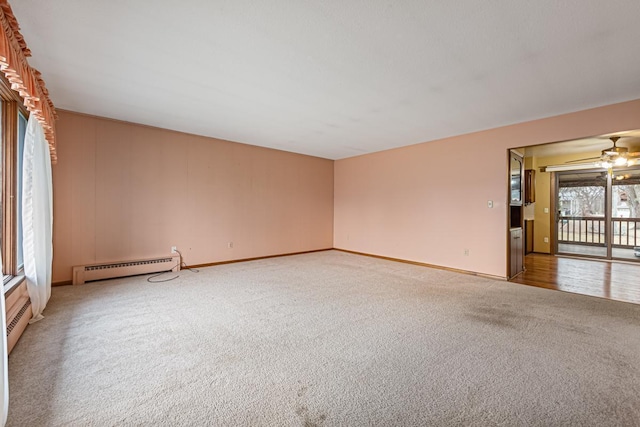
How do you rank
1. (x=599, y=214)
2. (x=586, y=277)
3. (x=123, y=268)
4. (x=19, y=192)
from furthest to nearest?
(x=599, y=214), (x=586, y=277), (x=123, y=268), (x=19, y=192)

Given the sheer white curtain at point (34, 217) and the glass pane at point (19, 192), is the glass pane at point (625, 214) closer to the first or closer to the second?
the sheer white curtain at point (34, 217)

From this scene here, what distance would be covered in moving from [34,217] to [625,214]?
10053 mm

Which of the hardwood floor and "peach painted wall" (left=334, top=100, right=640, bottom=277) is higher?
"peach painted wall" (left=334, top=100, right=640, bottom=277)

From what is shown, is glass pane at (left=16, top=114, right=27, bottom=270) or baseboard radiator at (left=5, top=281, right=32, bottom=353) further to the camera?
glass pane at (left=16, top=114, right=27, bottom=270)

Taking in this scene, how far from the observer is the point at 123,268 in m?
4.38

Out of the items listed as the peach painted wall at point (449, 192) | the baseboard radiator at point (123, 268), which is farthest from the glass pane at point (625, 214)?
the baseboard radiator at point (123, 268)

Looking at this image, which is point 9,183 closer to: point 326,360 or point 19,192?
point 19,192

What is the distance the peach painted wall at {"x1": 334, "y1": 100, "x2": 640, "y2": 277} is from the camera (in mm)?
4074

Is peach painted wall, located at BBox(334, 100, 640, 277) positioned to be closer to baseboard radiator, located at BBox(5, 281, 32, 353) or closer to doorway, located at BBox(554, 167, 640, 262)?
doorway, located at BBox(554, 167, 640, 262)

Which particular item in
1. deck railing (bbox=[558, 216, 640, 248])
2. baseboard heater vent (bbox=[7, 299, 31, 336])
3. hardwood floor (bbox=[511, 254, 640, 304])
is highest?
deck railing (bbox=[558, 216, 640, 248])

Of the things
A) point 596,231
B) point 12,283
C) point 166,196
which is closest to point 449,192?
point 596,231

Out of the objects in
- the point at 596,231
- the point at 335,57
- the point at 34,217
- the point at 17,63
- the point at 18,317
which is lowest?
the point at 18,317

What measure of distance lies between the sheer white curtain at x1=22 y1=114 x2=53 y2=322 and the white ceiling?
0.79 meters

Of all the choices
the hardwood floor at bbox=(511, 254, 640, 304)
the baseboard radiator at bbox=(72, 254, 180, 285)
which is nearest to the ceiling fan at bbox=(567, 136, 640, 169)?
the hardwood floor at bbox=(511, 254, 640, 304)
